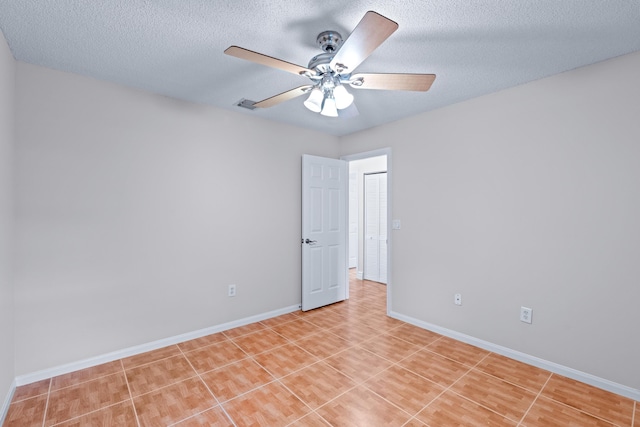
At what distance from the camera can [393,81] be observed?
180cm

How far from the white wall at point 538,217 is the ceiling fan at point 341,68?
1.38 meters

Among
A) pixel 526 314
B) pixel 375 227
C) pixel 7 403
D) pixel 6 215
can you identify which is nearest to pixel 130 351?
pixel 7 403

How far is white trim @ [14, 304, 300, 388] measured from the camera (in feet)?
7.39

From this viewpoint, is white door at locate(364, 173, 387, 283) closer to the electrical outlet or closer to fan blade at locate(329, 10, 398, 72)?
the electrical outlet

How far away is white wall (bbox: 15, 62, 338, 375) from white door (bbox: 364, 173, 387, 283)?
227cm

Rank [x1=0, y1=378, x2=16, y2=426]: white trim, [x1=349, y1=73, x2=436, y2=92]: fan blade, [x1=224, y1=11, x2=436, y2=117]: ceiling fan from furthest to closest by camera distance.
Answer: [x1=0, y1=378, x2=16, y2=426]: white trim < [x1=349, y1=73, x2=436, y2=92]: fan blade < [x1=224, y1=11, x2=436, y2=117]: ceiling fan

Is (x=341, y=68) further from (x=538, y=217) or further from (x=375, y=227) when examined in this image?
(x=375, y=227)

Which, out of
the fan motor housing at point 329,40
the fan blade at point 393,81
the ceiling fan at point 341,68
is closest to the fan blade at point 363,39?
the ceiling fan at point 341,68

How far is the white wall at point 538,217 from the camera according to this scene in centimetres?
212

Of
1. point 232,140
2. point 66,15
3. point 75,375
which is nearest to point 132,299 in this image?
point 75,375

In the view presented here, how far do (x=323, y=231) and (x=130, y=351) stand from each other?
8.04 ft

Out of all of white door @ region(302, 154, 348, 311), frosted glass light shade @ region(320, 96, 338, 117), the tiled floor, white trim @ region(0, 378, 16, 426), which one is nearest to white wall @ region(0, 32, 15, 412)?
white trim @ region(0, 378, 16, 426)

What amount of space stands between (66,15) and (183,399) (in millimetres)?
2502

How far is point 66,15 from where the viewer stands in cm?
169
